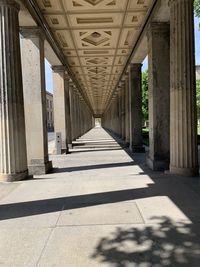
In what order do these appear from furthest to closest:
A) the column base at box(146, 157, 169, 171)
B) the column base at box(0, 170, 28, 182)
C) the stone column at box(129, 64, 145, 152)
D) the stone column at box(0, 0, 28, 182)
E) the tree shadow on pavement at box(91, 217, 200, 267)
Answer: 1. the stone column at box(129, 64, 145, 152)
2. the column base at box(146, 157, 169, 171)
3. the column base at box(0, 170, 28, 182)
4. the stone column at box(0, 0, 28, 182)
5. the tree shadow on pavement at box(91, 217, 200, 267)

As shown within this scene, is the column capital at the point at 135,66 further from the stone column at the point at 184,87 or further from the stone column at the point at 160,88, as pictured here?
the stone column at the point at 184,87

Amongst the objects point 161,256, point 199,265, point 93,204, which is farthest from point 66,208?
point 199,265

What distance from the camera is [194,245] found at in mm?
3693

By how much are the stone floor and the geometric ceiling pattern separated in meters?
5.28

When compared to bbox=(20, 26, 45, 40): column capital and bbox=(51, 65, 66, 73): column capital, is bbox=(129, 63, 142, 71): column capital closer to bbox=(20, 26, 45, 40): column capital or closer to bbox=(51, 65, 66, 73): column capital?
bbox=(51, 65, 66, 73): column capital

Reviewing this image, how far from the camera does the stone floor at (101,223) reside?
11.3 ft

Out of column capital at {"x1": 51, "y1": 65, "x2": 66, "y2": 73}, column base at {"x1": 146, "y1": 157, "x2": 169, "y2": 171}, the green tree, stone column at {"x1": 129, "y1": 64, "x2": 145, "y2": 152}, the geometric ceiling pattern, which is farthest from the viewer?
the green tree

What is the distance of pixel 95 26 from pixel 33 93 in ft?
11.3

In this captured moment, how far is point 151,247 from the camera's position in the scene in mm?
3660

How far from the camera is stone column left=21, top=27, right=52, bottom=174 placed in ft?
31.5

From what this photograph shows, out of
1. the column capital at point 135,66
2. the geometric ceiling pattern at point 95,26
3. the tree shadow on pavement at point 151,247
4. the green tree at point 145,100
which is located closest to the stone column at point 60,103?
the geometric ceiling pattern at point 95,26

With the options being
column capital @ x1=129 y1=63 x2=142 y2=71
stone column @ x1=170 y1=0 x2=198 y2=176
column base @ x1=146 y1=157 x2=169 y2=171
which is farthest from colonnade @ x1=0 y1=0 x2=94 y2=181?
column capital @ x1=129 y1=63 x2=142 y2=71

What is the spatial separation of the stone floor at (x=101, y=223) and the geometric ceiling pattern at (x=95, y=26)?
528 cm

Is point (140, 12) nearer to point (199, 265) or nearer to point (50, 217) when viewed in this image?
point (50, 217)
